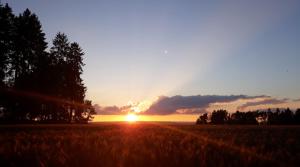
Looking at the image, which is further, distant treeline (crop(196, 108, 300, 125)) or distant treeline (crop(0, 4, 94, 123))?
distant treeline (crop(196, 108, 300, 125))

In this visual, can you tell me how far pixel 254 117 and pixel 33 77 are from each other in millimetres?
92487

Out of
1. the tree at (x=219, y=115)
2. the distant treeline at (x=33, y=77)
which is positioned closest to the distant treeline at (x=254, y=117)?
the tree at (x=219, y=115)

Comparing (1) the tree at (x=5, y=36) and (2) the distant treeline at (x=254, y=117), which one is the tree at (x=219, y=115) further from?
(1) the tree at (x=5, y=36)

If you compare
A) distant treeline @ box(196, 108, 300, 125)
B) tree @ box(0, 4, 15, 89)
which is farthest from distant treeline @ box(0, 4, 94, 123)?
distant treeline @ box(196, 108, 300, 125)

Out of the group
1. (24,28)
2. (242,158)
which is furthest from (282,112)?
(242,158)

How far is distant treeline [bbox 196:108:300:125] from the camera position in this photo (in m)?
111

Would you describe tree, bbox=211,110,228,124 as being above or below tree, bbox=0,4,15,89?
below

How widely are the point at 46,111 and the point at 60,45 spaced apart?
12652mm

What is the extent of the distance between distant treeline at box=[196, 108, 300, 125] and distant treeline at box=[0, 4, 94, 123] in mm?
60021

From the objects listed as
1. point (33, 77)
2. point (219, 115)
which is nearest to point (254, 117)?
point (219, 115)

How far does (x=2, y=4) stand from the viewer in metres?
53.2

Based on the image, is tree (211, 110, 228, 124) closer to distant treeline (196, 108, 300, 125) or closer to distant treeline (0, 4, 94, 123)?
distant treeline (196, 108, 300, 125)

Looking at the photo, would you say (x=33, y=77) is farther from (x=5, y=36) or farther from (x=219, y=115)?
(x=219, y=115)

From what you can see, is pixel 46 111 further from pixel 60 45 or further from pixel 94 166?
pixel 94 166
